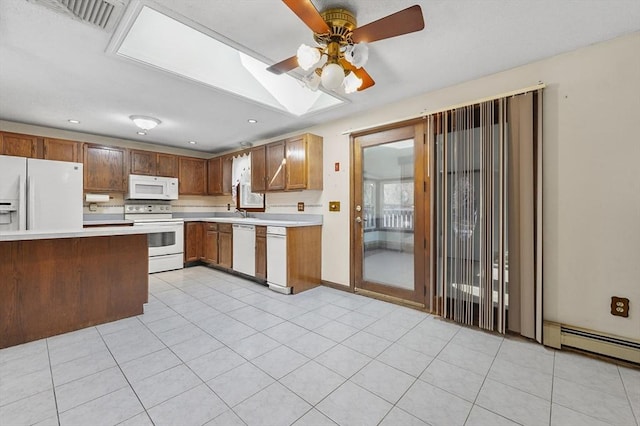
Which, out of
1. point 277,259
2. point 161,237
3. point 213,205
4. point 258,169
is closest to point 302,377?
point 277,259

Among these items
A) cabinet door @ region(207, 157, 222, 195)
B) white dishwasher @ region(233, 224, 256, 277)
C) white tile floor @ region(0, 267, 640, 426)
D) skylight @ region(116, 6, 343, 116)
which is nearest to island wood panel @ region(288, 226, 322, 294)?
white dishwasher @ region(233, 224, 256, 277)

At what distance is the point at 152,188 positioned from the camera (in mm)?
4914

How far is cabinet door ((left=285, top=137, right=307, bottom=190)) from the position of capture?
3838mm

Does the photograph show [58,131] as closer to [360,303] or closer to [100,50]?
[100,50]

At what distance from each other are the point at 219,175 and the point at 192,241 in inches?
56.6

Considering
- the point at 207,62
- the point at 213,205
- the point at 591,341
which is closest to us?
the point at 591,341

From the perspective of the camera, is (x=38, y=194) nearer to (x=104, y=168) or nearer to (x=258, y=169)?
(x=104, y=168)

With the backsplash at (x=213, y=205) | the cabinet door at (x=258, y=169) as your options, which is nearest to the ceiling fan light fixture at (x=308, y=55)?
the backsplash at (x=213, y=205)

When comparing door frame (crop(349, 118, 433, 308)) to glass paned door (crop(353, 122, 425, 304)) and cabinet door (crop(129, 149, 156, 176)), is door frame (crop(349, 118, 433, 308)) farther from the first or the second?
cabinet door (crop(129, 149, 156, 176))

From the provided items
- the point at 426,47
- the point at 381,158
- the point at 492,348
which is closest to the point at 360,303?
the point at 492,348

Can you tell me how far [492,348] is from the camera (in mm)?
2193

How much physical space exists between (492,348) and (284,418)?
5.82 feet

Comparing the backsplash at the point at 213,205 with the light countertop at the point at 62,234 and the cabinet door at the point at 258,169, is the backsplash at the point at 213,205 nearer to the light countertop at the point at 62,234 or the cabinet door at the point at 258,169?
the cabinet door at the point at 258,169

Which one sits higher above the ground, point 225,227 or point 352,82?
point 352,82
